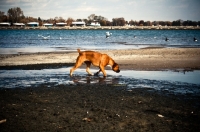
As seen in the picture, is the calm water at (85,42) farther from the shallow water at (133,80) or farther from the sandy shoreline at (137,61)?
the shallow water at (133,80)

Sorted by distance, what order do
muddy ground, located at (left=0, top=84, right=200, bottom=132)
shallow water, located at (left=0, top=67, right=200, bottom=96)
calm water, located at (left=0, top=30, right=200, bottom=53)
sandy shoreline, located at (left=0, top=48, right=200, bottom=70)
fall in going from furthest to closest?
calm water, located at (left=0, top=30, right=200, bottom=53) < sandy shoreline, located at (left=0, top=48, right=200, bottom=70) < shallow water, located at (left=0, top=67, right=200, bottom=96) < muddy ground, located at (left=0, top=84, right=200, bottom=132)

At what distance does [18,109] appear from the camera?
5.78 metres

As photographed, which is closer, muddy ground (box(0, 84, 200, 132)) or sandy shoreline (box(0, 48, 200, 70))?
muddy ground (box(0, 84, 200, 132))

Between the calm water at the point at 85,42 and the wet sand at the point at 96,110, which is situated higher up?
the calm water at the point at 85,42

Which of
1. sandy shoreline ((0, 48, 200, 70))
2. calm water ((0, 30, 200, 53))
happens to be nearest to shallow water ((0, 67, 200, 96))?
sandy shoreline ((0, 48, 200, 70))

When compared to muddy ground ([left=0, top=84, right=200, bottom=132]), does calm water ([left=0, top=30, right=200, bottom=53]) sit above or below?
above

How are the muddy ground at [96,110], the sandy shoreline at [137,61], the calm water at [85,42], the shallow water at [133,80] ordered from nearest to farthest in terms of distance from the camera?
the muddy ground at [96,110] → the shallow water at [133,80] → the sandy shoreline at [137,61] → the calm water at [85,42]

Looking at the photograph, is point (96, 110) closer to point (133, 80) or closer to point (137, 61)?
point (133, 80)

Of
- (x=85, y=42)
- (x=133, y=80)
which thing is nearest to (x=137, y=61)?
(x=133, y=80)

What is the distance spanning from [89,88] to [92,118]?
3.13 meters

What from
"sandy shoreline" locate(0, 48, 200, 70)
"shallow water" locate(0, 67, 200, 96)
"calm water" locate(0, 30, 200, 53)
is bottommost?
"shallow water" locate(0, 67, 200, 96)

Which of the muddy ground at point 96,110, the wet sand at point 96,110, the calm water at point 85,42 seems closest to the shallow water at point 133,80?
the wet sand at point 96,110

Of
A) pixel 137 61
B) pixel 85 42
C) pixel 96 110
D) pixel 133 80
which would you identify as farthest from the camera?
pixel 85 42

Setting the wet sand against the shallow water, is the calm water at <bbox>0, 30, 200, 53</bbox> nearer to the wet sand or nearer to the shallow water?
the shallow water
